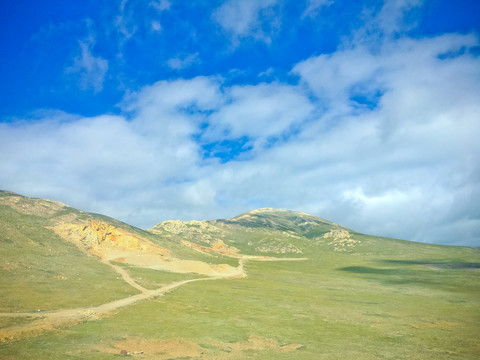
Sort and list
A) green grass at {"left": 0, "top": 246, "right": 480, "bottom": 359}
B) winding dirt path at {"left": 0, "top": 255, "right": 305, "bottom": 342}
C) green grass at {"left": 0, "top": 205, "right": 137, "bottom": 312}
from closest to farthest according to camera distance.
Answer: green grass at {"left": 0, "top": 246, "right": 480, "bottom": 359} → winding dirt path at {"left": 0, "top": 255, "right": 305, "bottom": 342} → green grass at {"left": 0, "top": 205, "right": 137, "bottom": 312}

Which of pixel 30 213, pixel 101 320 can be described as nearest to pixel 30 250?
pixel 30 213

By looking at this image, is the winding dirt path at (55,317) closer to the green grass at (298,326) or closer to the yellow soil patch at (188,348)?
the green grass at (298,326)

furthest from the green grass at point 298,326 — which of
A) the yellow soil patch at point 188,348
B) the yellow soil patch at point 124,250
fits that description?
the yellow soil patch at point 124,250

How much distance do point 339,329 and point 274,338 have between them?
37.0 feet

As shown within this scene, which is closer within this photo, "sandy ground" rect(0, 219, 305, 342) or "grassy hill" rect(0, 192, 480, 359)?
"grassy hill" rect(0, 192, 480, 359)

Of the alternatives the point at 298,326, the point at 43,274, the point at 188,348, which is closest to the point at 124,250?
the point at 43,274

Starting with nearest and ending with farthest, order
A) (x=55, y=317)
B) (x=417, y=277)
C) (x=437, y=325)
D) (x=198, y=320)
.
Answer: (x=55, y=317), (x=198, y=320), (x=437, y=325), (x=417, y=277)

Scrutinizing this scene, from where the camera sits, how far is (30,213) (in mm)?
139875

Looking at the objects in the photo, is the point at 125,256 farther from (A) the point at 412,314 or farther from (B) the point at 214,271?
(A) the point at 412,314

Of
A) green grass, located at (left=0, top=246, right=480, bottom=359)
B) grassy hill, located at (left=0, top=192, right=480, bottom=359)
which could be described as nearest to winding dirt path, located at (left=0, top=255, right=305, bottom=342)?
grassy hill, located at (left=0, top=192, right=480, bottom=359)

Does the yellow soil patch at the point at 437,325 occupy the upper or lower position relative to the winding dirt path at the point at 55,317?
upper

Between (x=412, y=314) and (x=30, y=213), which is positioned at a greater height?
(x=30, y=213)

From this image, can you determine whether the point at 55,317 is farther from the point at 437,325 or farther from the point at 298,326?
the point at 437,325

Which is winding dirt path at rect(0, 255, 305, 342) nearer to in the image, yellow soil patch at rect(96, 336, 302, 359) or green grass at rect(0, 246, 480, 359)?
green grass at rect(0, 246, 480, 359)
